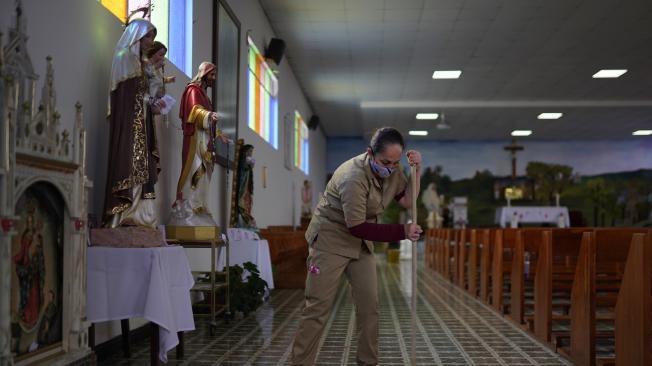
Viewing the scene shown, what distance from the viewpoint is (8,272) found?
263cm

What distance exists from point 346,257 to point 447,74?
11.9 m

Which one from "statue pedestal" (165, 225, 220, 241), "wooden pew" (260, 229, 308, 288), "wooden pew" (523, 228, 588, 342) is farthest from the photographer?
"wooden pew" (260, 229, 308, 288)

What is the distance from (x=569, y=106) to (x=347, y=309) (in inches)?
531

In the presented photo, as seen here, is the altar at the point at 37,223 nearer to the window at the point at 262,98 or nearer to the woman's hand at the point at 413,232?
the woman's hand at the point at 413,232

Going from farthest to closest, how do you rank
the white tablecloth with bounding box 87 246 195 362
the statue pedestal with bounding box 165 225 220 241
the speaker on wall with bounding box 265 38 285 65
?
the speaker on wall with bounding box 265 38 285 65 → the statue pedestal with bounding box 165 225 220 241 → the white tablecloth with bounding box 87 246 195 362

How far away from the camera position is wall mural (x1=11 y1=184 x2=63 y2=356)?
2.85m

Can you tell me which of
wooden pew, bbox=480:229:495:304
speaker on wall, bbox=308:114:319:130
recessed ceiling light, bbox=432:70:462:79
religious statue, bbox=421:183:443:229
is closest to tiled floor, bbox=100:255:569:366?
wooden pew, bbox=480:229:495:304

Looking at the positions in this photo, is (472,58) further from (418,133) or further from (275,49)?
(418,133)

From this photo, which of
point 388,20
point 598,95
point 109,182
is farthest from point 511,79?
point 109,182

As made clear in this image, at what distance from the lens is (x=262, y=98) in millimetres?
11398

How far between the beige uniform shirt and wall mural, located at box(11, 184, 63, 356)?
137 cm

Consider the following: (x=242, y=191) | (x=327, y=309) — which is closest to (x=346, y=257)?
(x=327, y=309)

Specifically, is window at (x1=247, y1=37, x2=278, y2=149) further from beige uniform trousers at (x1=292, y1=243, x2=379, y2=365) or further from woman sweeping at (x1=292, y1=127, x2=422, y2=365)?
beige uniform trousers at (x1=292, y1=243, x2=379, y2=365)

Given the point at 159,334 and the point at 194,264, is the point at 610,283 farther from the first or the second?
the point at 159,334
